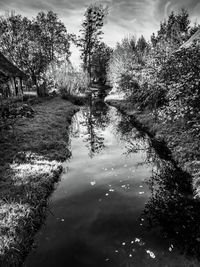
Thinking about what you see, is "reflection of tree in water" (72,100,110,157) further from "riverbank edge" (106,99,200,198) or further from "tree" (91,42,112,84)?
"tree" (91,42,112,84)

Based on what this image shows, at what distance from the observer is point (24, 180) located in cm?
772

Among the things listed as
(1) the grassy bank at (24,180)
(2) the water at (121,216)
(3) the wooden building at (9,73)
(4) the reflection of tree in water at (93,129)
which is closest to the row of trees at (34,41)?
(3) the wooden building at (9,73)

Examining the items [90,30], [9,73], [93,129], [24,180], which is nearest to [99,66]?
[90,30]

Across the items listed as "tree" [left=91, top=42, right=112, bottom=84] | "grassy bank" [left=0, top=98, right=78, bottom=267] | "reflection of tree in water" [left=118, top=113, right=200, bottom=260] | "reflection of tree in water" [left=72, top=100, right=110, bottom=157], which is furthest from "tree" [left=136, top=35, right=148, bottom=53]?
"reflection of tree in water" [left=118, top=113, right=200, bottom=260]

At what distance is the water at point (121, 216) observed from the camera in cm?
509

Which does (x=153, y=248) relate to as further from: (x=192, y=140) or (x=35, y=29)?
(x=35, y=29)

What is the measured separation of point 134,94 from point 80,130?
827 centimetres

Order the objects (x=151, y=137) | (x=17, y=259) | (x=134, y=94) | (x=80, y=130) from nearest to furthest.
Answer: (x=17, y=259) → (x=151, y=137) → (x=80, y=130) → (x=134, y=94)

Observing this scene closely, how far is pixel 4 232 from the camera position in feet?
17.3

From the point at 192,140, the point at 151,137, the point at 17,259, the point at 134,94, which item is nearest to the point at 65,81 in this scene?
the point at 134,94

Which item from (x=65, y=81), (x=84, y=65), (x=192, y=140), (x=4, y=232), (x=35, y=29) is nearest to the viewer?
(x=4, y=232)

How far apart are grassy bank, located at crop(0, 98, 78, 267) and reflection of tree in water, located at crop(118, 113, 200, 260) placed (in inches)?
123

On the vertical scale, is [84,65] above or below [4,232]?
above

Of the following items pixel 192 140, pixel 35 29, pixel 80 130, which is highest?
pixel 35 29
